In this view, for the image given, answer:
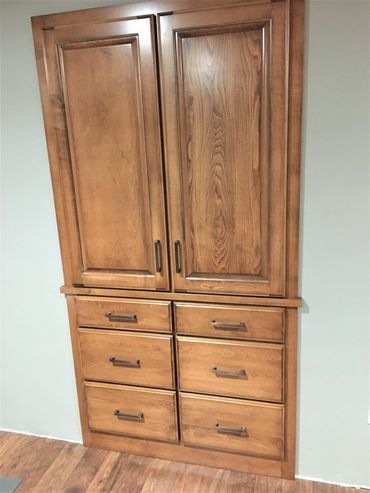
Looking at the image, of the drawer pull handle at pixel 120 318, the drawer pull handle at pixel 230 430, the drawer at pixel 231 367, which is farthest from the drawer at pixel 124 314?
the drawer pull handle at pixel 230 430

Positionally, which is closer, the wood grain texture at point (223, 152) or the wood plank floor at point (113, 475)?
the wood grain texture at point (223, 152)

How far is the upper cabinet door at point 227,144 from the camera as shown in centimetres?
145

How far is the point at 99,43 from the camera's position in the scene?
157 centimetres

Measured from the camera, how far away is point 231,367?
1.76 metres

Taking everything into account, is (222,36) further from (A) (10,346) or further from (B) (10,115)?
(A) (10,346)

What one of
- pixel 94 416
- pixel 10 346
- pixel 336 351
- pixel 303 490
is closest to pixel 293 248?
A: pixel 336 351

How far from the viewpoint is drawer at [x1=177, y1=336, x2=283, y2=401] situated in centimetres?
171

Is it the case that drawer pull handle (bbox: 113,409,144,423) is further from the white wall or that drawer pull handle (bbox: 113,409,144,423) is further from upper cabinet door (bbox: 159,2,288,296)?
upper cabinet door (bbox: 159,2,288,296)

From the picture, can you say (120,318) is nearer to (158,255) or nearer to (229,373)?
(158,255)

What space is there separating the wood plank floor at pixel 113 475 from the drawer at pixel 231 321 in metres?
0.67

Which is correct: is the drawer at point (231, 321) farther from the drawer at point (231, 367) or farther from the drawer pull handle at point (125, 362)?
the drawer pull handle at point (125, 362)

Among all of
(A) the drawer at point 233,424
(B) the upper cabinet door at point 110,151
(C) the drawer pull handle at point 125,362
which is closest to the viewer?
(B) the upper cabinet door at point 110,151

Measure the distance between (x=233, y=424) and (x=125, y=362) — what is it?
21.9 inches

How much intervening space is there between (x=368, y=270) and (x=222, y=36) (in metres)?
1.02
